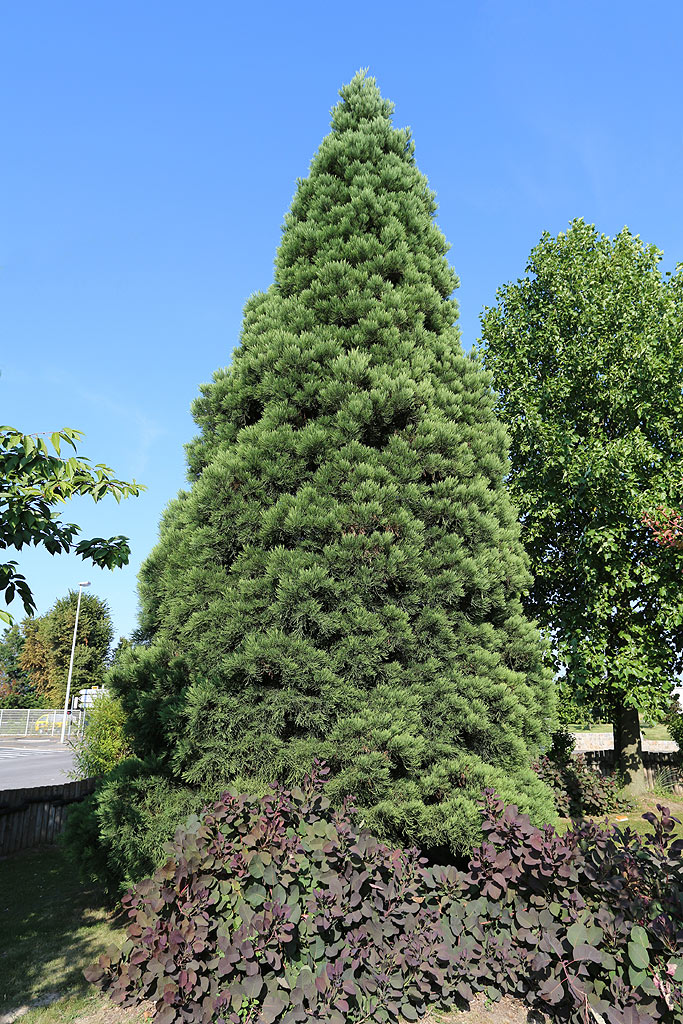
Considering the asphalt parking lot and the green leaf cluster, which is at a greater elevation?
the green leaf cluster

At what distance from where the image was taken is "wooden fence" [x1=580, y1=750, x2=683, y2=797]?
584 inches

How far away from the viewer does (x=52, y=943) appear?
5.02 m

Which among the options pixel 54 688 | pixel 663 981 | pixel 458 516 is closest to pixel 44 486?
pixel 458 516

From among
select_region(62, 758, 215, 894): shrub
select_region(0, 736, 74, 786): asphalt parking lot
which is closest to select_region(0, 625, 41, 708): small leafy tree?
select_region(0, 736, 74, 786): asphalt parking lot

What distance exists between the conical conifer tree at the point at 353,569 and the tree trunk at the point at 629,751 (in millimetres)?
10033

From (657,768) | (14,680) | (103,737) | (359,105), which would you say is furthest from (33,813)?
(14,680)

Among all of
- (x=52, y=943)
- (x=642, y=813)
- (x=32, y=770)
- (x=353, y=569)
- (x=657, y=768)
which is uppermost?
(x=353, y=569)

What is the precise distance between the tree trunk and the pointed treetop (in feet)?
42.0

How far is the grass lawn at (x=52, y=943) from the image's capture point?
390 cm

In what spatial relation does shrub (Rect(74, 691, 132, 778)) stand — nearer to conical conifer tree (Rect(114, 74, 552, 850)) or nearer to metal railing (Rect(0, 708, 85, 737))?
conical conifer tree (Rect(114, 74, 552, 850))

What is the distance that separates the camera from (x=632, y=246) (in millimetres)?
13625

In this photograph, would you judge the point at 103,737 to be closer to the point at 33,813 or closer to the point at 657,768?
the point at 33,813

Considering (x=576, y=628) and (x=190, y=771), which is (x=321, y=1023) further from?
(x=576, y=628)

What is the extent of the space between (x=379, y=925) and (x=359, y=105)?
24.9ft
